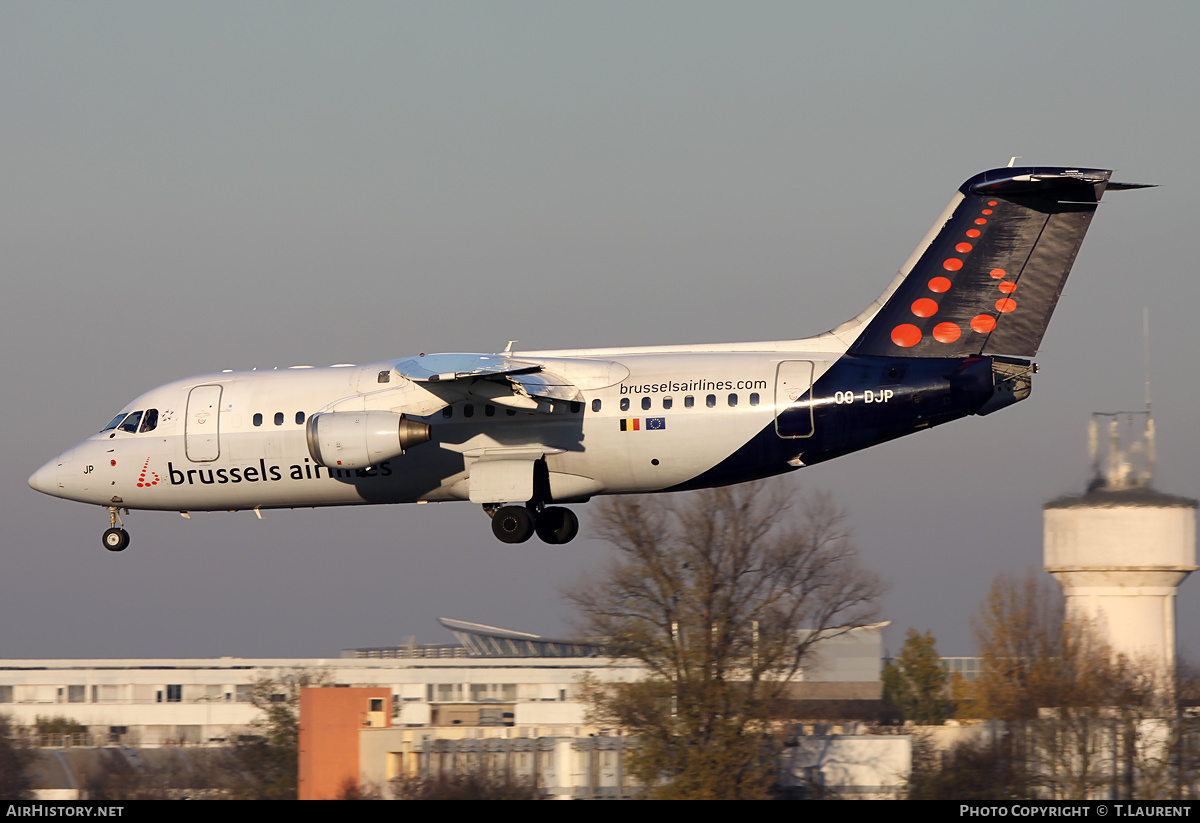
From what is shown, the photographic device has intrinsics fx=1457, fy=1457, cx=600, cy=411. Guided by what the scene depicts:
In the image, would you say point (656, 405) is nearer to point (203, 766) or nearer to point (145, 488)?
point (145, 488)

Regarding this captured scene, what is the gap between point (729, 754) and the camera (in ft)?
127

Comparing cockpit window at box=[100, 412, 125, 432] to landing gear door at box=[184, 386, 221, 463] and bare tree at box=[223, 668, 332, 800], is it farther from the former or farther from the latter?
bare tree at box=[223, 668, 332, 800]

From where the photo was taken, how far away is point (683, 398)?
77.6 ft

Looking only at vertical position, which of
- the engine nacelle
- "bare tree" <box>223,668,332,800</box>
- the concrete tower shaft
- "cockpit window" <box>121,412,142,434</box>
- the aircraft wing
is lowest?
"bare tree" <box>223,668,332,800</box>

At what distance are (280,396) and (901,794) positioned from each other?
924 inches

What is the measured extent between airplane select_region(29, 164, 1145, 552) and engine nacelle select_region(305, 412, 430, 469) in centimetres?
3

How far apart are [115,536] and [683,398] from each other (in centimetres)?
1135

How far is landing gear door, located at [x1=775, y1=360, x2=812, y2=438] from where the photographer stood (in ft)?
75.8

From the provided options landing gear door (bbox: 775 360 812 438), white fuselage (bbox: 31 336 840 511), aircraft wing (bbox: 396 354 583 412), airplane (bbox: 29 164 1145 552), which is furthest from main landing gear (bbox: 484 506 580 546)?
landing gear door (bbox: 775 360 812 438)

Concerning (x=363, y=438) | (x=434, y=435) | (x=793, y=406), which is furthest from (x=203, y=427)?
(x=793, y=406)

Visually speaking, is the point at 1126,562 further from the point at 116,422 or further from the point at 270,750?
the point at 116,422

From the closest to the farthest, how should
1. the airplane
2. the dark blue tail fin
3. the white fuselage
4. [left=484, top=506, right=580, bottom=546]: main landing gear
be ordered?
the airplane < the dark blue tail fin < the white fuselage < [left=484, top=506, right=580, bottom=546]: main landing gear

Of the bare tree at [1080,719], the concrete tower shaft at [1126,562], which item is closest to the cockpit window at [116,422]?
the bare tree at [1080,719]
